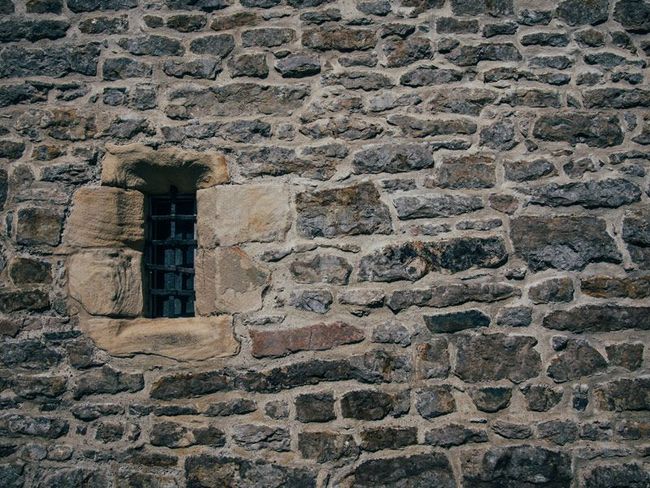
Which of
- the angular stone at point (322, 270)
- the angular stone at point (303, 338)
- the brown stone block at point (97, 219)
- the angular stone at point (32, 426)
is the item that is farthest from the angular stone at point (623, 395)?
the angular stone at point (32, 426)

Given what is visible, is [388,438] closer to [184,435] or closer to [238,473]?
[238,473]

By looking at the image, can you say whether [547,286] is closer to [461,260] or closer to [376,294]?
[461,260]

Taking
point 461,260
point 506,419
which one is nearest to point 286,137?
point 461,260

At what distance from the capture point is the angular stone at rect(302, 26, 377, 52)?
2824mm

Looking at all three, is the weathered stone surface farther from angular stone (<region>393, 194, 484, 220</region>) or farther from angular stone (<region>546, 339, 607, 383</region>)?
angular stone (<region>546, 339, 607, 383</region>)

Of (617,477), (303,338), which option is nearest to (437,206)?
(303,338)

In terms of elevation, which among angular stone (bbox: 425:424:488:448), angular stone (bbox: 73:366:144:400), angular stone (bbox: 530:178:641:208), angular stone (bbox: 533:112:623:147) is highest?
angular stone (bbox: 533:112:623:147)

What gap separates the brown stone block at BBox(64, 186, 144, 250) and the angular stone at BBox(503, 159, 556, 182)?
1.95 m

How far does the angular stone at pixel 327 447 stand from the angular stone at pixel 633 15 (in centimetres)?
250

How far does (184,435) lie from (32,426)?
29.8 inches

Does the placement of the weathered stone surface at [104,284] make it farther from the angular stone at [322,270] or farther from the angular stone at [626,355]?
the angular stone at [626,355]

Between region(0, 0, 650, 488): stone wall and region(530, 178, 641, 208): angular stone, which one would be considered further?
region(530, 178, 641, 208): angular stone

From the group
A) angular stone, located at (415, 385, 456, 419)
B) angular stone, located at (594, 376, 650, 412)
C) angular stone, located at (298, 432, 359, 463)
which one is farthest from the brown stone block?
angular stone, located at (594, 376, 650, 412)

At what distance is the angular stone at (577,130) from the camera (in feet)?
9.08
